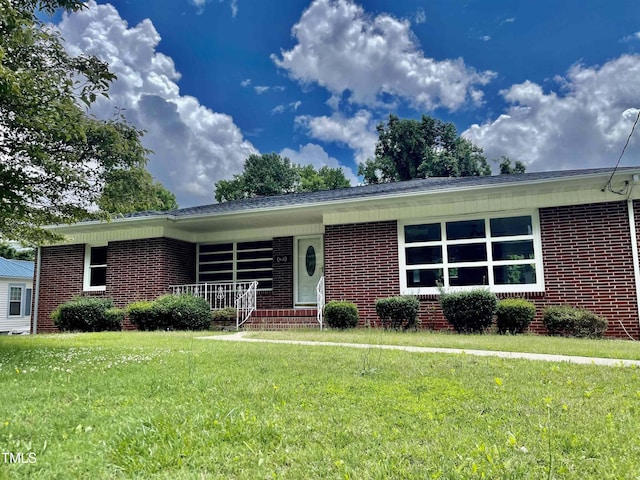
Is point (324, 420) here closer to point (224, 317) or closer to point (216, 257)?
point (224, 317)

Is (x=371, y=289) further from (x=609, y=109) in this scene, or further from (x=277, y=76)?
(x=277, y=76)

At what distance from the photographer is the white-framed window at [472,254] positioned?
10.5 metres

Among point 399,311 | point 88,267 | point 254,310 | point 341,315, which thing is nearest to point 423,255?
point 399,311

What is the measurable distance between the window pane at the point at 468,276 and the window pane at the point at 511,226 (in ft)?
3.04

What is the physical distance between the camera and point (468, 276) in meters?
11.1

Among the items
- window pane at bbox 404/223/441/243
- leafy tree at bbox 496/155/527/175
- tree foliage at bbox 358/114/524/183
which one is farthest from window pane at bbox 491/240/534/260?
tree foliage at bbox 358/114/524/183

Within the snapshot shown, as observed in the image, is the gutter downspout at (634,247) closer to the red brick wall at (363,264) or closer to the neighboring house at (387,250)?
the neighboring house at (387,250)

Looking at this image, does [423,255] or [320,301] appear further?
[320,301]

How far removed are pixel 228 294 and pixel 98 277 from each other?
4.47 meters

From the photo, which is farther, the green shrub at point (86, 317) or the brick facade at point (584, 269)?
the green shrub at point (86, 317)

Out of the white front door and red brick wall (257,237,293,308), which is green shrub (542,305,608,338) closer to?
the white front door

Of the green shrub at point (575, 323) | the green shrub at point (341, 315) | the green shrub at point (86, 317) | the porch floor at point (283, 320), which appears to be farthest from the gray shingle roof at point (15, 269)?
the green shrub at point (575, 323)

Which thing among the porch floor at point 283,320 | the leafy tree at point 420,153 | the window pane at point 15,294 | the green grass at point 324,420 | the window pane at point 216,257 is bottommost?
the green grass at point 324,420

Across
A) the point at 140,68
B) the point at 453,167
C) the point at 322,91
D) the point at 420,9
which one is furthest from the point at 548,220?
the point at 453,167
